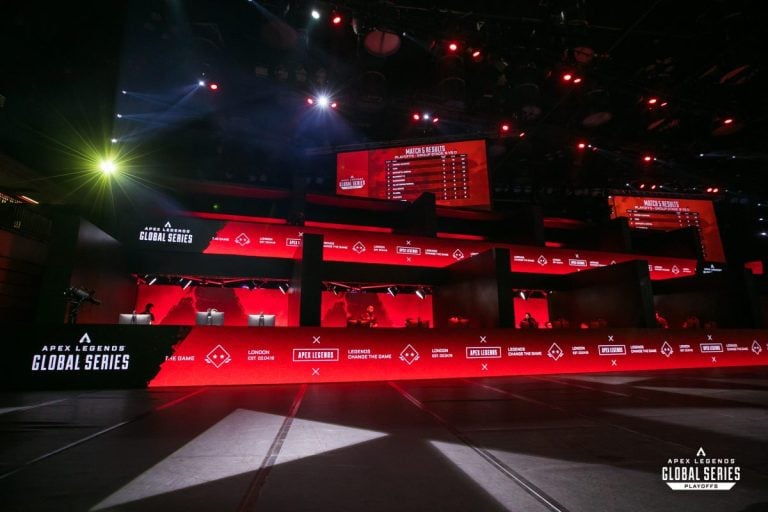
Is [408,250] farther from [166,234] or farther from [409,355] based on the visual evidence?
[166,234]

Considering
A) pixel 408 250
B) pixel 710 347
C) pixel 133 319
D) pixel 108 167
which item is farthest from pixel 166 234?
pixel 710 347

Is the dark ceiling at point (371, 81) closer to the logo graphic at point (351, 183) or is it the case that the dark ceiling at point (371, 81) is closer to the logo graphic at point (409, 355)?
the logo graphic at point (351, 183)

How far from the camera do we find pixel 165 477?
5.00ft

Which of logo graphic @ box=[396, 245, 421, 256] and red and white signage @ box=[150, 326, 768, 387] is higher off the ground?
logo graphic @ box=[396, 245, 421, 256]

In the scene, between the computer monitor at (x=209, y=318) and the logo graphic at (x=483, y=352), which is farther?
the computer monitor at (x=209, y=318)

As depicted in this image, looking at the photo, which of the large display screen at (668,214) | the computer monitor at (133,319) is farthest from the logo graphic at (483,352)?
the large display screen at (668,214)

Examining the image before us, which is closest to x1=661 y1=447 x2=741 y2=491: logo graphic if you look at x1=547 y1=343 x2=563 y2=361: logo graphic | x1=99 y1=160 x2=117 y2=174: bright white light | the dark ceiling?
x1=547 y1=343 x2=563 y2=361: logo graphic

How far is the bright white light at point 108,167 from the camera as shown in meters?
8.79

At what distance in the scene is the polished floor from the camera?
1293 millimetres

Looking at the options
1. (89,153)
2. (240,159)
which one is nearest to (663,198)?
(240,159)

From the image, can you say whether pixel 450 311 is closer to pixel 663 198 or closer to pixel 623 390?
pixel 623 390

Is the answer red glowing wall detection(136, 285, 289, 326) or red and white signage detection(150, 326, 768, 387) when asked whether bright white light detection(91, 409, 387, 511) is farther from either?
→ red glowing wall detection(136, 285, 289, 326)

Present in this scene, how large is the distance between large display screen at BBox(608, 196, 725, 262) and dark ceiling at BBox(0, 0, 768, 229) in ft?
4.84

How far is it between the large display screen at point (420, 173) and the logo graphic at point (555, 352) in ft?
15.1
